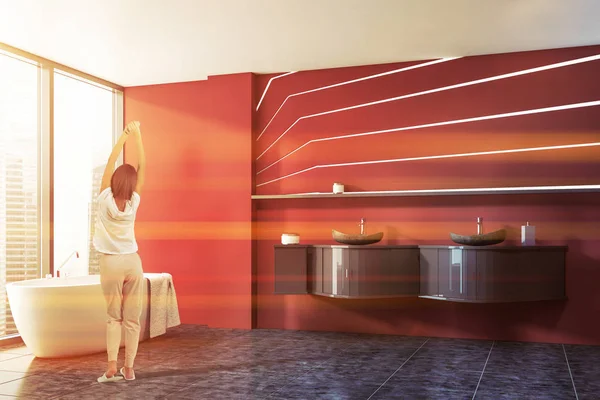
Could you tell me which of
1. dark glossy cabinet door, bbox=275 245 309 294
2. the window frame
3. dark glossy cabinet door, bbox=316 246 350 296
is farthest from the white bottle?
the window frame

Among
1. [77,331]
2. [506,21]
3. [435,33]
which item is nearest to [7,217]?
[77,331]

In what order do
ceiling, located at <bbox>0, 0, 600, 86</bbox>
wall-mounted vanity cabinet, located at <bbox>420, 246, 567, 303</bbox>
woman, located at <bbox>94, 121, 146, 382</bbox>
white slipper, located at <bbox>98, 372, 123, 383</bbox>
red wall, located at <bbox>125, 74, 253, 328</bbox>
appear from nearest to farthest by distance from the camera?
1. woman, located at <bbox>94, 121, 146, 382</bbox>
2. white slipper, located at <bbox>98, 372, 123, 383</bbox>
3. ceiling, located at <bbox>0, 0, 600, 86</bbox>
4. wall-mounted vanity cabinet, located at <bbox>420, 246, 567, 303</bbox>
5. red wall, located at <bbox>125, 74, 253, 328</bbox>

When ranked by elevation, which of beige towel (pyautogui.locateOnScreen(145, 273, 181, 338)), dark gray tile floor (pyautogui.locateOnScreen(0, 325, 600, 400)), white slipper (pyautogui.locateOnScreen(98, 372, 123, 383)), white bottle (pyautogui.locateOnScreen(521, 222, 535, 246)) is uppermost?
white bottle (pyautogui.locateOnScreen(521, 222, 535, 246))

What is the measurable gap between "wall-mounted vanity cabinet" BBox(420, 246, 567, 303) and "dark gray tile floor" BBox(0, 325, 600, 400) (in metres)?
0.42

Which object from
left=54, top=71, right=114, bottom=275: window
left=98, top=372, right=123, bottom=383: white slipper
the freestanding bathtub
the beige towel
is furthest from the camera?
left=54, top=71, right=114, bottom=275: window

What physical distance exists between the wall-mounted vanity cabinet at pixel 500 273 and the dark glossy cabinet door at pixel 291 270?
112cm

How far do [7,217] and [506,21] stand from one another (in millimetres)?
4106

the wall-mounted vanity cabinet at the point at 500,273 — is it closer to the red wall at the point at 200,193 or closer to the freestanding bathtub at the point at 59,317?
the red wall at the point at 200,193

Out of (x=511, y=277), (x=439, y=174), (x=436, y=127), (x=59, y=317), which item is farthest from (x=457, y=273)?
(x=59, y=317)

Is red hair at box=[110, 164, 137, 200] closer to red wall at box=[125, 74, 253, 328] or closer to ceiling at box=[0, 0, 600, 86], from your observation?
ceiling at box=[0, 0, 600, 86]

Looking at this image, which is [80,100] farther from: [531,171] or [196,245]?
[531,171]

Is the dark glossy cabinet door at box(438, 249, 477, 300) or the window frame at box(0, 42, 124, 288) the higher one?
the window frame at box(0, 42, 124, 288)

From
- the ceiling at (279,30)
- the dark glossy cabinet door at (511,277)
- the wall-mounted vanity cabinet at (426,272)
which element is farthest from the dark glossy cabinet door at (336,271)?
the ceiling at (279,30)

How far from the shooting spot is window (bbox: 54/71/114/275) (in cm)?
563
